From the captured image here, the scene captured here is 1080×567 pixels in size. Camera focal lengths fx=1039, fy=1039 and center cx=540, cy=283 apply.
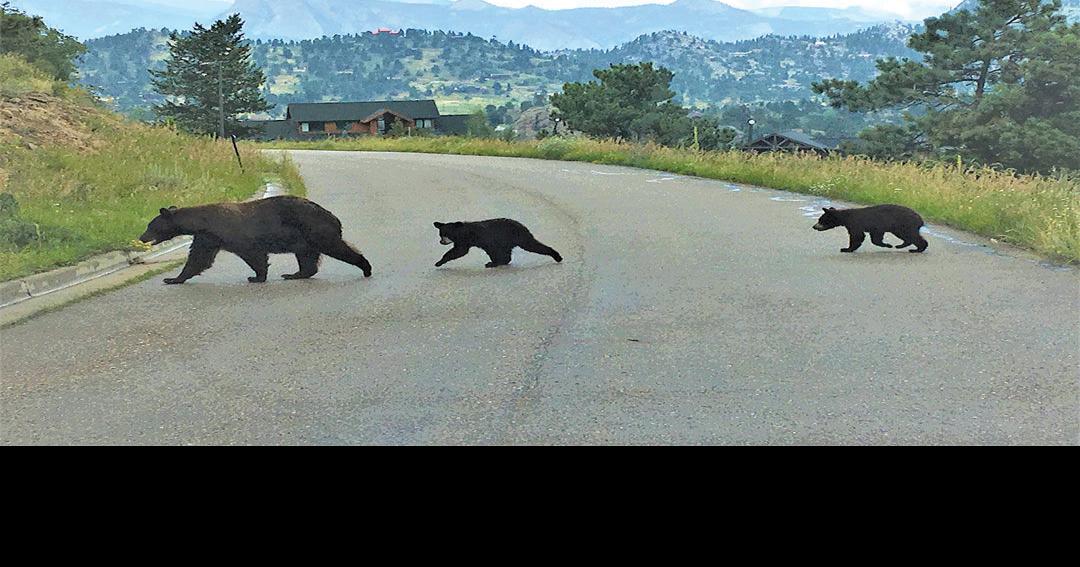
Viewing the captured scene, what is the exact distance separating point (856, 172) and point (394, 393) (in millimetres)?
15668

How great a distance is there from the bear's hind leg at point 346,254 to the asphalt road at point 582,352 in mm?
155

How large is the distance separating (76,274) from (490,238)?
4.08 m

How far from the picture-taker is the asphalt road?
4.87 meters

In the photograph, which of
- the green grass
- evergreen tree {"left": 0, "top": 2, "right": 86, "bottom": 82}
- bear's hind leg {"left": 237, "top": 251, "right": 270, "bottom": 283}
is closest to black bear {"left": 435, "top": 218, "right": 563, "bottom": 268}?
bear's hind leg {"left": 237, "top": 251, "right": 270, "bottom": 283}

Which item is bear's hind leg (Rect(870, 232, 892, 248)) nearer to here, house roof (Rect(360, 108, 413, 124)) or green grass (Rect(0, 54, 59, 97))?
green grass (Rect(0, 54, 59, 97))

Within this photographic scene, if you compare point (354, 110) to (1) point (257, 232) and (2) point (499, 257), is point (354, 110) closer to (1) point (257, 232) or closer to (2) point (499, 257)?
(2) point (499, 257)

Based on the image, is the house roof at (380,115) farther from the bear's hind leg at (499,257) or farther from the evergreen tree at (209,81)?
the bear's hind leg at (499,257)

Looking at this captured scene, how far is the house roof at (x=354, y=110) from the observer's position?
56.7 m

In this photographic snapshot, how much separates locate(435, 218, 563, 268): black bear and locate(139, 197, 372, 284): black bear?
104 centimetres

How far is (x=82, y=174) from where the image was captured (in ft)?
54.6

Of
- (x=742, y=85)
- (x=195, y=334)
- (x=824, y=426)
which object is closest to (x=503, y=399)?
(x=824, y=426)

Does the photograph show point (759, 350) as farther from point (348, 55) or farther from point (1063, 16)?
point (348, 55)

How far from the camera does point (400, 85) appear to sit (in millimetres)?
41812

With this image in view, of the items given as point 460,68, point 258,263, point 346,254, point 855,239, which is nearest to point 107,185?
point 258,263
